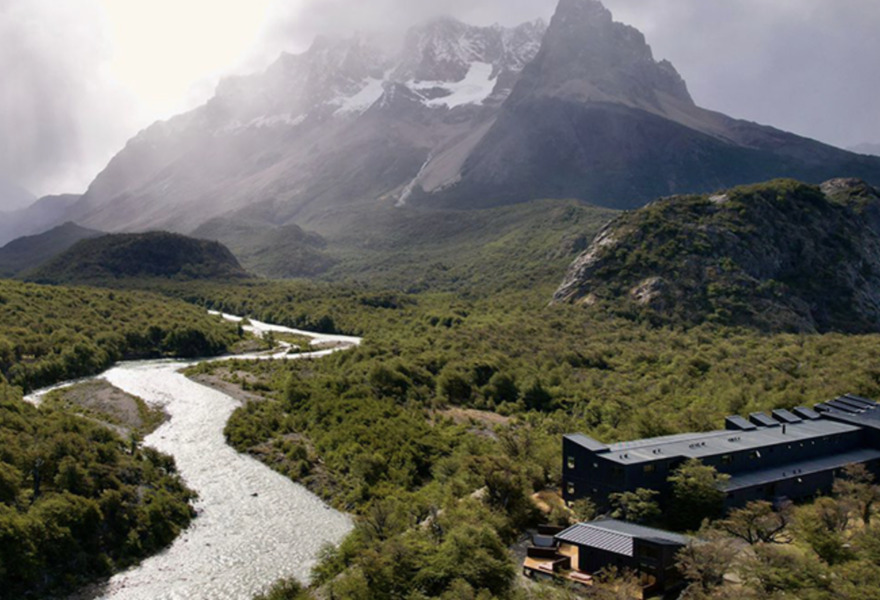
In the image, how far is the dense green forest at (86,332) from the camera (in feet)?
270

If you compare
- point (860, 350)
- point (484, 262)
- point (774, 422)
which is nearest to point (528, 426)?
point (774, 422)

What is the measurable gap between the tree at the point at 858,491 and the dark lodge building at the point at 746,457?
1.49 metres

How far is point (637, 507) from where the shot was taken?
36.0 meters

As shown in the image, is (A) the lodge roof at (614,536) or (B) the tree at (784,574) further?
(A) the lodge roof at (614,536)

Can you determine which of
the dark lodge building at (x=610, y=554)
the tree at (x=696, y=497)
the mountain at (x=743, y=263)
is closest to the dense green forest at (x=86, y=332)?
the mountain at (x=743, y=263)

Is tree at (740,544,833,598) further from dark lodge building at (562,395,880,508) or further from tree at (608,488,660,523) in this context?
dark lodge building at (562,395,880,508)

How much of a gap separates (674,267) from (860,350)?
1586 inches

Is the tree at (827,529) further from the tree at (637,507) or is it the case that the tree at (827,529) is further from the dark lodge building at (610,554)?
the tree at (637,507)

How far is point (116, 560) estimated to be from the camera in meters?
39.5

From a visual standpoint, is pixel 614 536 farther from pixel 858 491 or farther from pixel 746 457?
pixel 858 491

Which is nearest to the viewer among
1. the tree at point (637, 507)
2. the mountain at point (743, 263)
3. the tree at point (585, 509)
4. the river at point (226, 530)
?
the tree at point (637, 507)

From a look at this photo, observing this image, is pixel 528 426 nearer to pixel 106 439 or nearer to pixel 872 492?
pixel 872 492

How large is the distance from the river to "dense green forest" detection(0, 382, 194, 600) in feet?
5.30

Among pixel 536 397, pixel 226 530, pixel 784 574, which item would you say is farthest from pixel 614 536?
pixel 536 397
